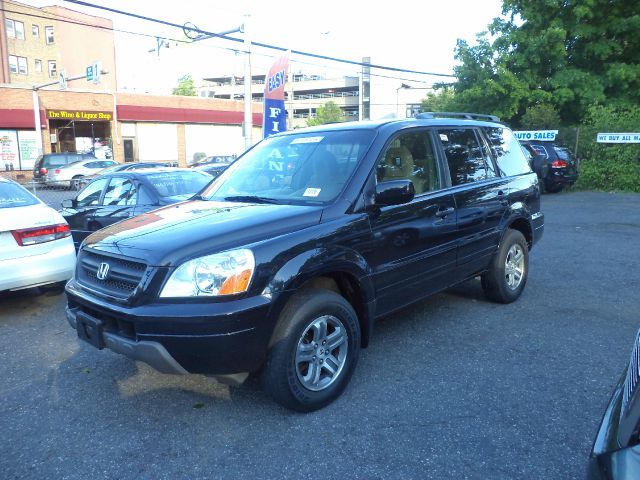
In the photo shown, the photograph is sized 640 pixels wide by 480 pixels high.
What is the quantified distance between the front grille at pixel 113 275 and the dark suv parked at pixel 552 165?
611 inches

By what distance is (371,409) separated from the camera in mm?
3451

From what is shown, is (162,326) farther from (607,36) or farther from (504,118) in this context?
(607,36)

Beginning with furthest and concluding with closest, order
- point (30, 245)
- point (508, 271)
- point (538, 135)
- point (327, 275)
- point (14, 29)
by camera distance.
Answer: point (14, 29) < point (538, 135) < point (508, 271) < point (30, 245) < point (327, 275)

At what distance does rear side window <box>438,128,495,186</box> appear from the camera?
4723mm

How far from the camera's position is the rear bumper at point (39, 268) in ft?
17.2

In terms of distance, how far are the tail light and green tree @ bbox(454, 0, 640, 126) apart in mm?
18868

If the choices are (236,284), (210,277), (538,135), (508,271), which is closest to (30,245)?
(210,277)

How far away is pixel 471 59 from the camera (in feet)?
74.6

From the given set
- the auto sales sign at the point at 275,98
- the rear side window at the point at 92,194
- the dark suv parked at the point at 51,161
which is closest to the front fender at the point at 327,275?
the rear side window at the point at 92,194

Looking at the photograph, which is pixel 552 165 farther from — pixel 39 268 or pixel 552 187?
pixel 39 268

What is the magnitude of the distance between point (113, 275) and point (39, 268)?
275 centimetres

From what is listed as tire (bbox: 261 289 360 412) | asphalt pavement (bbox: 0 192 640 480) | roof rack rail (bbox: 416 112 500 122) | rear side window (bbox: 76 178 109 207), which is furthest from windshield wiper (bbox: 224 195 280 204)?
rear side window (bbox: 76 178 109 207)

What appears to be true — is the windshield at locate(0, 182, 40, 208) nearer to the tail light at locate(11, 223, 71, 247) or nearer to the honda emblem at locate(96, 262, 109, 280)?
the tail light at locate(11, 223, 71, 247)

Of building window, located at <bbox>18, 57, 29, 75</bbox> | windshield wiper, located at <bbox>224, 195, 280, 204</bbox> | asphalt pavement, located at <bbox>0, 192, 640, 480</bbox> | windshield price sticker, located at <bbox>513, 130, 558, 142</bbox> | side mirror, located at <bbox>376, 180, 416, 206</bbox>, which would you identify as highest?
building window, located at <bbox>18, 57, 29, 75</bbox>
